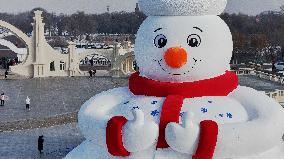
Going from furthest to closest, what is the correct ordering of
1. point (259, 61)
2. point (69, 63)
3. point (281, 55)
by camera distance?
point (281, 55)
point (259, 61)
point (69, 63)

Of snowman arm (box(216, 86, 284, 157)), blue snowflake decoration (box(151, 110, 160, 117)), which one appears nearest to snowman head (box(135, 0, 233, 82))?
blue snowflake decoration (box(151, 110, 160, 117))

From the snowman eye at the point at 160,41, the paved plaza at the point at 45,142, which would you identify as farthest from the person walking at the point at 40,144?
the snowman eye at the point at 160,41

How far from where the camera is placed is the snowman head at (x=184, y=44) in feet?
32.6

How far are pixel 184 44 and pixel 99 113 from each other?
175cm

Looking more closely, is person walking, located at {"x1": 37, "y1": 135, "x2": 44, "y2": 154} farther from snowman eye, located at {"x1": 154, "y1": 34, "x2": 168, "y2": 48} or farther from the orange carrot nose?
the orange carrot nose

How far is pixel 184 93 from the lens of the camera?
Result: 33.2ft

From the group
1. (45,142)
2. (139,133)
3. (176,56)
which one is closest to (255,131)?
(176,56)

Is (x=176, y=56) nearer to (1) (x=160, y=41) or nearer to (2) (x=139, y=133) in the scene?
(1) (x=160, y=41)

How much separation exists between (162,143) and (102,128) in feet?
3.24

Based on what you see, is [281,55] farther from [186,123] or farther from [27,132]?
[186,123]

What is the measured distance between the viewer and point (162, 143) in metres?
9.56

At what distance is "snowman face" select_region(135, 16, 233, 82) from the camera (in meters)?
9.91

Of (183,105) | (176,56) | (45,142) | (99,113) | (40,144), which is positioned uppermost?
(176,56)

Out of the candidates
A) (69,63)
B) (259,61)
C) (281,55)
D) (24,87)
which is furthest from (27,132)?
(281,55)
